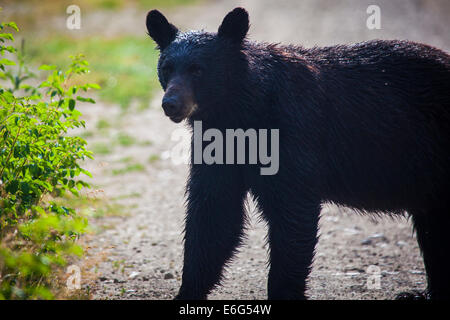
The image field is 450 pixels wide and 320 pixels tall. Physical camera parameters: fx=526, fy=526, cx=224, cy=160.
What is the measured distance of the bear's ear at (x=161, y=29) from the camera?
4.13 m

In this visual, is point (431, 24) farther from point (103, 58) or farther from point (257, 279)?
point (257, 279)

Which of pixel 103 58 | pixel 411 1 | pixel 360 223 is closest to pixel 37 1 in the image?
pixel 103 58

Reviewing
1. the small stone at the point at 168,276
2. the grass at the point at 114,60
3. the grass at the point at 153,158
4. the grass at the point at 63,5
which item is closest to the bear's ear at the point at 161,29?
the small stone at the point at 168,276

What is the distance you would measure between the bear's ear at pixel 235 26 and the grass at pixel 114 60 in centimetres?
749

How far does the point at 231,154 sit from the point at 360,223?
298 cm

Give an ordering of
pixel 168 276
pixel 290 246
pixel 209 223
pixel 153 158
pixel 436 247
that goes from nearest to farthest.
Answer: pixel 290 246
pixel 209 223
pixel 436 247
pixel 168 276
pixel 153 158

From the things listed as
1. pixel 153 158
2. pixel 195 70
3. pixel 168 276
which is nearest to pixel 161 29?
pixel 195 70

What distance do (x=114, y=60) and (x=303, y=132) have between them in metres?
11.5

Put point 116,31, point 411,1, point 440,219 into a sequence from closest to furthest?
point 440,219 < point 411,1 < point 116,31

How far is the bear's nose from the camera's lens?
3.60 m

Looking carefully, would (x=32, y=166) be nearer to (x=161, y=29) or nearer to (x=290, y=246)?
(x=161, y=29)

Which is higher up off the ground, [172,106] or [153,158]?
[153,158]

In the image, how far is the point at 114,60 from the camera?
47.2 ft
